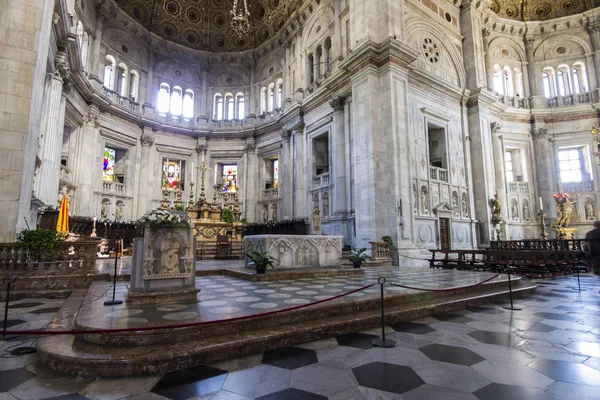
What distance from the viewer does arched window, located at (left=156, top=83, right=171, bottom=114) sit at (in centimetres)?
2309

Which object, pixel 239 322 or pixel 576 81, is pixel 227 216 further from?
pixel 576 81

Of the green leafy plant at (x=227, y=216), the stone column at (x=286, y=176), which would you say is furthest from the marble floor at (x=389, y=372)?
the stone column at (x=286, y=176)

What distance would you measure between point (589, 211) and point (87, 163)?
30997 millimetres

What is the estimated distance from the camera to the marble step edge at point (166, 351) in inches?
108

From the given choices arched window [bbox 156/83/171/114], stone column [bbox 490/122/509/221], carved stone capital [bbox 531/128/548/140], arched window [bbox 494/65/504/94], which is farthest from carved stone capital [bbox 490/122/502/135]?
arched window [bbox 156/83/171/114]

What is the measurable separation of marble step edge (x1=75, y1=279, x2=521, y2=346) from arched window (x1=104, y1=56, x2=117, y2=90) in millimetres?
18854

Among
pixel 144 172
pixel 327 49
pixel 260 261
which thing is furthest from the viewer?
pixel 144 172

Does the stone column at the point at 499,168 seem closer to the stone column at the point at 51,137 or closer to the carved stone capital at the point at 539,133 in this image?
the carved stone capital at the point at 539,133

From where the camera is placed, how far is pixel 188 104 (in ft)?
80.5

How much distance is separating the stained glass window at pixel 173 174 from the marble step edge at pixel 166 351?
64.3 feet

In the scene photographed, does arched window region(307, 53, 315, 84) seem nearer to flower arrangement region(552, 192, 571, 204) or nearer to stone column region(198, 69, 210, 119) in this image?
stone column region(198, 69, 210, 119)

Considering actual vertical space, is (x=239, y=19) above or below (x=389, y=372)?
above

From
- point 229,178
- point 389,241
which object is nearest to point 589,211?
point 389,241

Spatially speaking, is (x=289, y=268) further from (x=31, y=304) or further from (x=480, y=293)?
(x=31, y=304)
